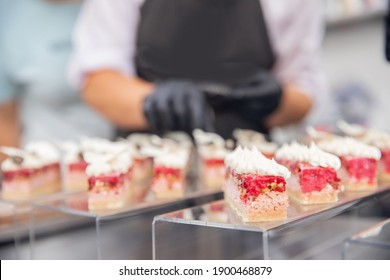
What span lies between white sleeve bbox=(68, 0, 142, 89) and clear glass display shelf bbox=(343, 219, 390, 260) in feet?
4.37

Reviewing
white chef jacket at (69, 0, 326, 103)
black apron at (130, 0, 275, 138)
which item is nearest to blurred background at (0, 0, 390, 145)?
white chef jacket at (69, 0, 326, 103)

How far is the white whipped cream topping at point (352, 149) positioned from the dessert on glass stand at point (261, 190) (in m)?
0.40

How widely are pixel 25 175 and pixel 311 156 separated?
953 millimetres

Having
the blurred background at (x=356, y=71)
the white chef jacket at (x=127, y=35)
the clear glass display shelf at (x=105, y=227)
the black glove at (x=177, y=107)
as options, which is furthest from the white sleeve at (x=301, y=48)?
the clear glass display shelf at (x=105, y=227)

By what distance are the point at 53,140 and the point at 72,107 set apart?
0.20 meters

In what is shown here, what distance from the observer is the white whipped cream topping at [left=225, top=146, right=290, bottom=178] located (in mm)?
1284

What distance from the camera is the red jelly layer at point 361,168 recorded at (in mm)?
1590

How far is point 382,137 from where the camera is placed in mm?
1801

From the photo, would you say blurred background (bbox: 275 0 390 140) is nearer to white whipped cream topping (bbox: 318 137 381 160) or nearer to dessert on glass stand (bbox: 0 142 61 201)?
white whipped cream topping (bbox: 318 137 381 160)

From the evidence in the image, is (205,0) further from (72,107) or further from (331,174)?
(331,174)

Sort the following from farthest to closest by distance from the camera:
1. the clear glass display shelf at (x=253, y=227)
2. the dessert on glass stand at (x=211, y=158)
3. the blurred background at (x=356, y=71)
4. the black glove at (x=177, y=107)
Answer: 1. the blurred background at (x=356, y=71)
2. the black glove at (x=177, y=107)
3. the dessert on glass stand at (x=211, y=158)
4. the clear glass display shelf at (x=253, y=227)

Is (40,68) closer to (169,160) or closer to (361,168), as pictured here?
(169,160)

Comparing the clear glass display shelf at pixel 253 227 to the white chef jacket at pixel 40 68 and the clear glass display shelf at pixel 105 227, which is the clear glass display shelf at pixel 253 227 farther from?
the white chef jacket at pixel 40 68

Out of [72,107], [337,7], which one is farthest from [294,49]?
[72,107]
